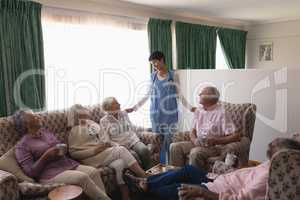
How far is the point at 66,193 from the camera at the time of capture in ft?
7.80

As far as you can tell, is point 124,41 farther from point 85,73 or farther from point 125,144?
point 125,144

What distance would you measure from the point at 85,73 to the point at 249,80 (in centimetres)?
234

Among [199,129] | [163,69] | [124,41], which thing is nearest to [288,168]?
[199,129]

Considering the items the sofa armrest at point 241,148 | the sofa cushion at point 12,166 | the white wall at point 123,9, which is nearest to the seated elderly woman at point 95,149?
the sofa cushion at point 12,166

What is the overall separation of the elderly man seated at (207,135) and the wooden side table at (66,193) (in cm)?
144

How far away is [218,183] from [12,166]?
1.75 metres

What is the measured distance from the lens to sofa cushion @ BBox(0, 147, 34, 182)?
2686 mm

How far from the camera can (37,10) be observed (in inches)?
139

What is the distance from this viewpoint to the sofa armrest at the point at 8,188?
2.30m

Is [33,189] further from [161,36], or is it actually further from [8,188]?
[161,36]

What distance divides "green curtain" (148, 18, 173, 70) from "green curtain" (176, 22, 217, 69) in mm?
223

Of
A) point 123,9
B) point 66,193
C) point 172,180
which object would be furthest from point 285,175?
point 123,9

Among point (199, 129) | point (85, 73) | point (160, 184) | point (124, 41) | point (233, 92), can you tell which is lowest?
point (160, 184)

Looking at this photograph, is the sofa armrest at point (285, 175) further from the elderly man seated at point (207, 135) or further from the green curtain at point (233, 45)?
the green curtain at point (233, 45)
